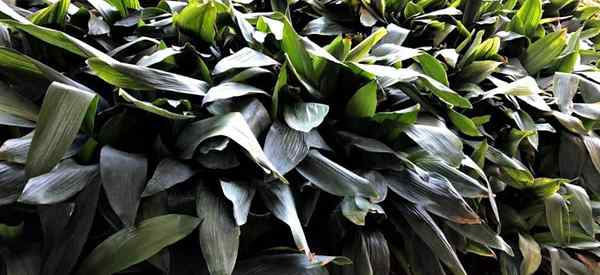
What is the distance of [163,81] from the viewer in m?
0.80

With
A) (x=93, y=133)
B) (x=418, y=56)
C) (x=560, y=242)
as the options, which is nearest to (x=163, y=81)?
(x=93, y=133)

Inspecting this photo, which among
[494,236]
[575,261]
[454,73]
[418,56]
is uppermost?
[418,56]

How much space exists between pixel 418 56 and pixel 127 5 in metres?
0.62

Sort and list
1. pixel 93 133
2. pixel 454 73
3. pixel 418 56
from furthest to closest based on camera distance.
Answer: pixel 454 73 → pixel 418 56 → pixel 93 133

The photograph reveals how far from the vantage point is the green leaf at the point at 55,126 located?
2.08 feet

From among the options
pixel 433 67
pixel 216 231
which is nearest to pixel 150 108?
pixel 216 231

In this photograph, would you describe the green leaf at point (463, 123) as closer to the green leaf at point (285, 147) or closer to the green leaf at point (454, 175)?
the green leaf at point (454, 175)

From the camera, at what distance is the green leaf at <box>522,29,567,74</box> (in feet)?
4.47

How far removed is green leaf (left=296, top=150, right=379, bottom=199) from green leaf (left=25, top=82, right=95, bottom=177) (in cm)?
33

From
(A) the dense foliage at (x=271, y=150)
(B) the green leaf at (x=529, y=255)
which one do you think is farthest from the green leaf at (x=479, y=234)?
(B) the green leaf at (x=529, y=255)

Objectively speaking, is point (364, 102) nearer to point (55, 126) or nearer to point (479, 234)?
point (479, 234)

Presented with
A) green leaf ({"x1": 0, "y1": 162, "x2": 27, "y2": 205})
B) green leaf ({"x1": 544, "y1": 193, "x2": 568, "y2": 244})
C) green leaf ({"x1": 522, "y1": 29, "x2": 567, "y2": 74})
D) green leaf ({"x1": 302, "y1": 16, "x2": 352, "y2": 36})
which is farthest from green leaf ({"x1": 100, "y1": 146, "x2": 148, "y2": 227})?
green leaf ({"x1": 522, "y1": 29, "x2": 567, "y2": 74})

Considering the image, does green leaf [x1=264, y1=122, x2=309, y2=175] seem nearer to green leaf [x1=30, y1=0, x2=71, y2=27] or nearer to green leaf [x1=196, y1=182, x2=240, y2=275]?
green leaf [x1=196, y1=182, x2=240, y2=275]

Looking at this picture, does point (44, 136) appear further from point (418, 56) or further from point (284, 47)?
point (418, 56)
